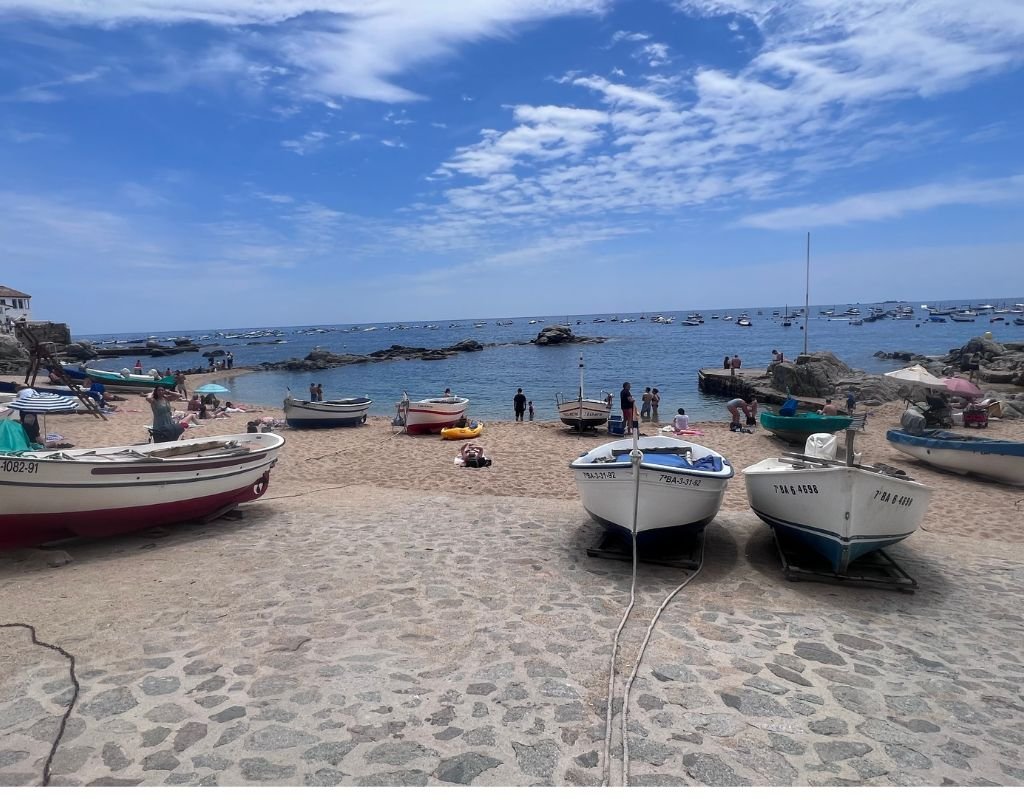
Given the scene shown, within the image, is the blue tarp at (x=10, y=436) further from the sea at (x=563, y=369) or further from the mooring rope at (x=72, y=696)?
the sea at (x=563, y=369)

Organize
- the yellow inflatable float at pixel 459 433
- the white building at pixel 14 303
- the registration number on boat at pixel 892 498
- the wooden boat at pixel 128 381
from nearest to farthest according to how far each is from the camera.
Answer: the registration number on boat at pixel 892 498 → the yellow inflatable float at pixel 459 433 → the wooden boat at pixel 128 381 → the white building at pixel 14 303

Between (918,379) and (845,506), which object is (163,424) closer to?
(845,506)

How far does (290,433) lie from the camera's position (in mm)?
21094

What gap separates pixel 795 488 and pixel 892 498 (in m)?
1.06

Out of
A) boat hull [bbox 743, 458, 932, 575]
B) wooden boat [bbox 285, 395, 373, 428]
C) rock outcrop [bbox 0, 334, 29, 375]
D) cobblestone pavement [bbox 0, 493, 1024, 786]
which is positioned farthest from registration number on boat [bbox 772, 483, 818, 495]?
rock outcrop [bbox 0, 334, 29, 375]

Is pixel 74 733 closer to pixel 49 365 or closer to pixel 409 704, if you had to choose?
pixel 409 704

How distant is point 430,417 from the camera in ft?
67.2

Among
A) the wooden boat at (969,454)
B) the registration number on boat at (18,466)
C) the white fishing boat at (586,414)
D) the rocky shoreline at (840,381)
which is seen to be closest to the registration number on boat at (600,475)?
the registration number on boat at (18,466)

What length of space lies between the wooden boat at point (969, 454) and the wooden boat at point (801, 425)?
1.80 m

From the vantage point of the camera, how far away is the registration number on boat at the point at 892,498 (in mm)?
7227

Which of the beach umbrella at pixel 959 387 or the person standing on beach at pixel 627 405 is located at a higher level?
the beach umbrella at pixel 959 387

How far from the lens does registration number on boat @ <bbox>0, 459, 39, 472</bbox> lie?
7.11 m

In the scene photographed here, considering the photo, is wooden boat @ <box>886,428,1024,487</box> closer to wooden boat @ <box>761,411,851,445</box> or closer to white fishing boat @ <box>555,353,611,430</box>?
wooden boat @ <box>761,411,851,445</box>

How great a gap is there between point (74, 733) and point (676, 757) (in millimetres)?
4005
